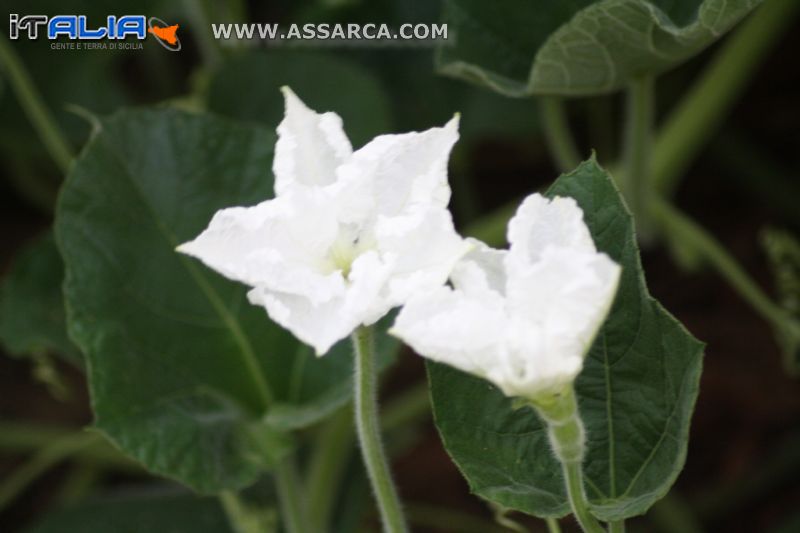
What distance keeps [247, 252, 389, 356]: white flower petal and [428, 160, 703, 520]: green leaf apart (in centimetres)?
10

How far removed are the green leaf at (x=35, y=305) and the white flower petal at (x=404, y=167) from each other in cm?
56

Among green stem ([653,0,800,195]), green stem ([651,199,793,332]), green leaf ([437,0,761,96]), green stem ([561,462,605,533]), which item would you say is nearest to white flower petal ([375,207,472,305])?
green stem ([561,462,605,533])

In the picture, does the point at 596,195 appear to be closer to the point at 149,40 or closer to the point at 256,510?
the point at 256,510

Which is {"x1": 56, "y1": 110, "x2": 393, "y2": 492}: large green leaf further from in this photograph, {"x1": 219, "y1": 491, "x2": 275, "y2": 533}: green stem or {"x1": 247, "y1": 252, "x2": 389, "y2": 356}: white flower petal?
{"x1": 247, "y1": 252, "x2": 389, "y2": 356}: white flower petal

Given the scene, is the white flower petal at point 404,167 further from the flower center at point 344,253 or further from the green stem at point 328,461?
the green stem at point 328,461

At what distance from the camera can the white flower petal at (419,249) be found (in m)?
0.47

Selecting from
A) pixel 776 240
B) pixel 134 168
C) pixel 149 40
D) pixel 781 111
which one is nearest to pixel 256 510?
pixel 134 168

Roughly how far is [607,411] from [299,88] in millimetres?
579

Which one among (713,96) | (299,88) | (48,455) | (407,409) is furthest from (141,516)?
(713,96)

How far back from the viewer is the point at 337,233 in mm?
514

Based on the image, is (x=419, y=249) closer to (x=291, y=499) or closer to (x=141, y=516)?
(x=291, y=499)

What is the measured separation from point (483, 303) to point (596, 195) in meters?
0.13

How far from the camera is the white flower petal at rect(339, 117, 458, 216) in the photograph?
51 cm

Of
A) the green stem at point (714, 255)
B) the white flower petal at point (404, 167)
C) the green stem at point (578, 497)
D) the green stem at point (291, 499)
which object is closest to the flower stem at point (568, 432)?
the green stem at point (578, 497)
